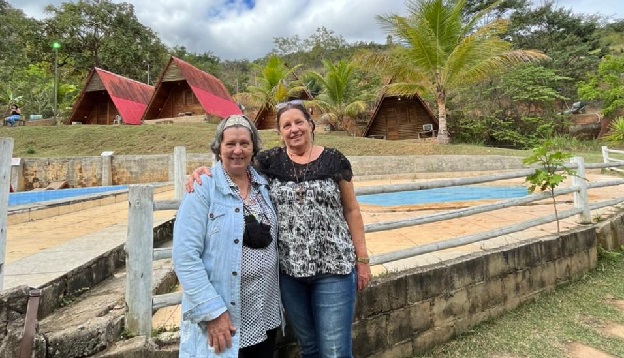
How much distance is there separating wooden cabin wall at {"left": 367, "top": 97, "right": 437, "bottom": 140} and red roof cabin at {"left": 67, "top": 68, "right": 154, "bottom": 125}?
13.2 meters

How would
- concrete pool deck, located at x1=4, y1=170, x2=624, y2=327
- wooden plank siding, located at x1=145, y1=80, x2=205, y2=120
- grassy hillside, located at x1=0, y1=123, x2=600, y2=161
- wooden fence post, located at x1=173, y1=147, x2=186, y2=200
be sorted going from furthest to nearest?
wooden plank siding, located at x1=145, y1=80, x2=205, y2=120 → grassy hillside, located at x1=0, y1=123, x2=600, y2=161 → wooden fence post, located at x1=173, y1=147, x2=186, y2=200 → concrete pool deck, located at x1=4, y1=170, x2=624, y2=327

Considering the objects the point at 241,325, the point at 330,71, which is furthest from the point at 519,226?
the point at 330,71

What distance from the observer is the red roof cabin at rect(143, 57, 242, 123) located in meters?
18.4

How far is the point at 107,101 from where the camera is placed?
19766mm

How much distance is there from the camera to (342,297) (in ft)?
5.21

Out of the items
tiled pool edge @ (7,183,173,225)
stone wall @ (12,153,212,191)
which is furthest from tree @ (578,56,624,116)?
tiled pool edge @ (7,183,173,225)

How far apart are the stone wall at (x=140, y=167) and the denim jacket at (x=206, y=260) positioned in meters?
10.3

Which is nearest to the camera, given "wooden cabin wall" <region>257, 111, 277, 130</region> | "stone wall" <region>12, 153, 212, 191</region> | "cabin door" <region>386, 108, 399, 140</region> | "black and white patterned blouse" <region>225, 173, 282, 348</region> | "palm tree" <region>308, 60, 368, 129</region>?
"black and white patterned blouse" <region>225, 173, 282, 348</region>

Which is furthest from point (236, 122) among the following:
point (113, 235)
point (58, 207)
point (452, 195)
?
point (452, 195)

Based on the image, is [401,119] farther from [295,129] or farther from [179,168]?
[295,129]

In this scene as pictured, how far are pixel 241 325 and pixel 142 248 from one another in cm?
67

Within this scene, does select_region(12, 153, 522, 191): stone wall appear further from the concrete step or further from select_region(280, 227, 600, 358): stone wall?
the concrete step

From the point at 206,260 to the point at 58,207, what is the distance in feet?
18.7

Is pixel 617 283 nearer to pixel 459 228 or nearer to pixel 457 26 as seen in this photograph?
pixel 459 228
